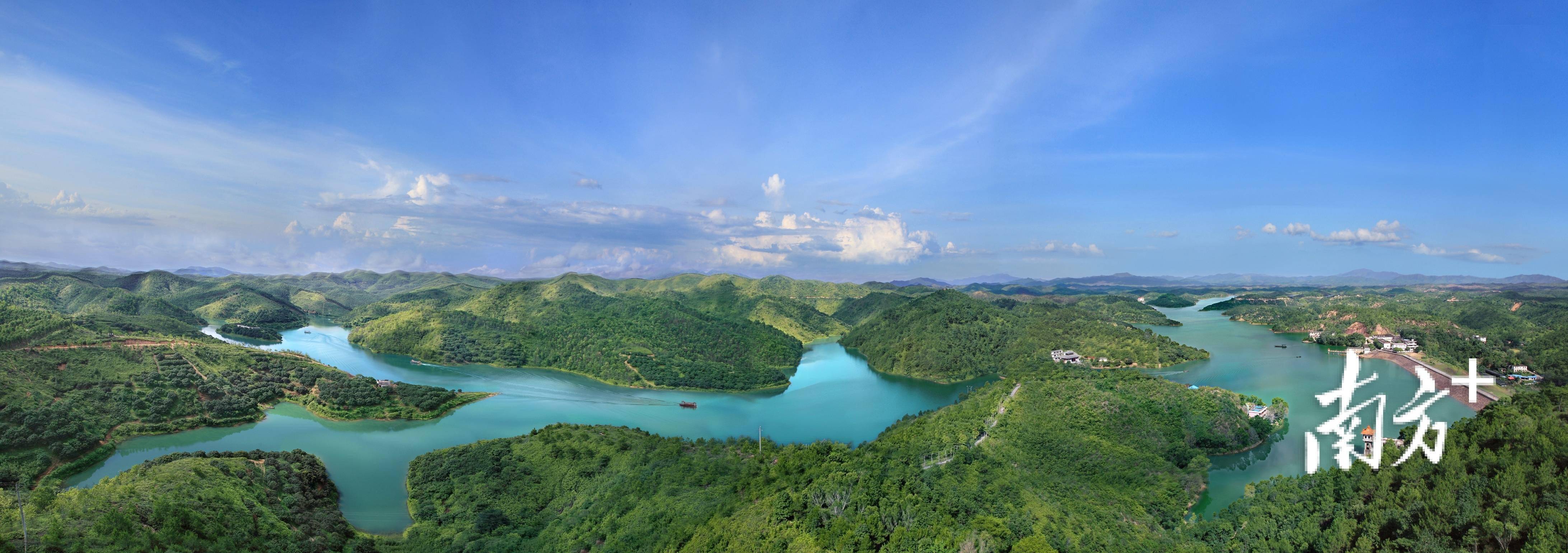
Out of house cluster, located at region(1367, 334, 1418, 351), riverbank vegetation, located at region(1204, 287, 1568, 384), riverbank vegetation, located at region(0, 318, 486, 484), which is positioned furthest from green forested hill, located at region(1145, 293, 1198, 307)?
riverbank vegetation, located at region(0, 318, 486, 484)

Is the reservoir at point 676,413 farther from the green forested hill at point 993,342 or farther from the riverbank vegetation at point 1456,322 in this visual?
the riverbank vegetation at point 1456,322

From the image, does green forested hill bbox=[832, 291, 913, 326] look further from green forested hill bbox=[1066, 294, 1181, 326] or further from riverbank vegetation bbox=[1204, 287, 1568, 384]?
riverbank vegetation bbox=[1204, 287, 1568, 384]

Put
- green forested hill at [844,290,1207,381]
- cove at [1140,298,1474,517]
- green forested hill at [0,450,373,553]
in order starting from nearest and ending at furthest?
1. green forested hill at [0,450,373,553]
2. cove at [1140,298,1474,517]
3. green forested hill at [844,290,1207,381]

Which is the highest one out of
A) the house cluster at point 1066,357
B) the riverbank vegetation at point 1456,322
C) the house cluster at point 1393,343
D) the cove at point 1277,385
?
the riverbank vegetation at point 1456,322

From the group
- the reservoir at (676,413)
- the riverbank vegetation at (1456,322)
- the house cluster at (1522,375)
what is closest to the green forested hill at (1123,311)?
the riverbank vegetation at (1456,322)

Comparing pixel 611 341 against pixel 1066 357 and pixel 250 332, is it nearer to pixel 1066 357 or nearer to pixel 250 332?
pixel 1066 357

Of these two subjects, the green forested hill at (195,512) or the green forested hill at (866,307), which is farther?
the green forested hill at (866,307)
